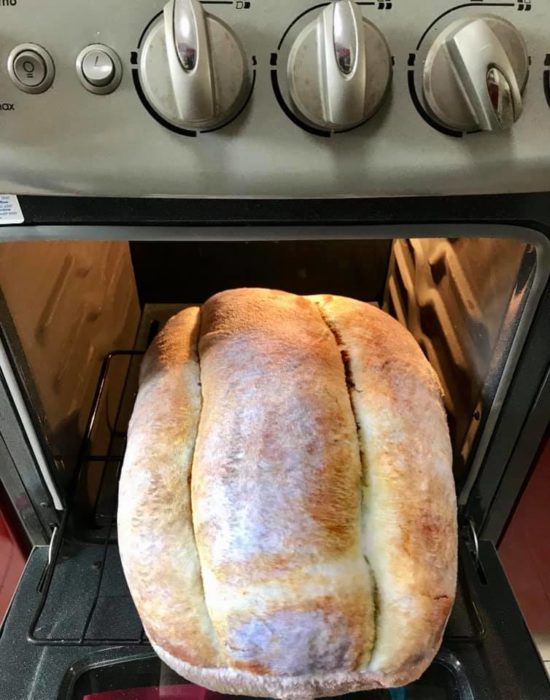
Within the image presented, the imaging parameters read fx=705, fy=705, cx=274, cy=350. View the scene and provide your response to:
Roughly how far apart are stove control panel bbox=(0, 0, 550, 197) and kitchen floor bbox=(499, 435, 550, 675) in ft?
1.27

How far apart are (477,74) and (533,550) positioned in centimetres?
67

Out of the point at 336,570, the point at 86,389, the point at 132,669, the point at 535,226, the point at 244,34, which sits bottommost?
the point at 132,669

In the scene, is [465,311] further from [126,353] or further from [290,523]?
[126,353]

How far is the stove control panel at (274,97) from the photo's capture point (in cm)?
46

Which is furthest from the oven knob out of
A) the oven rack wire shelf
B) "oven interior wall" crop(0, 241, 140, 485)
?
the oven rack wire shelf

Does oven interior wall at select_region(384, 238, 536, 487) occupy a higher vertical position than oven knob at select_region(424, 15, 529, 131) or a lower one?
lower

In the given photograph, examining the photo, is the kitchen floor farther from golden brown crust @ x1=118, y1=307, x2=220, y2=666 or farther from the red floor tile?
golden brown crust @ x1=118, y1=307, x2=220, y2=666

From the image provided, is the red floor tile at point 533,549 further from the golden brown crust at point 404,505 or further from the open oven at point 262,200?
the golden brown crust at point 404,505

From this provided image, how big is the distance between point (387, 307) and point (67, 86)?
72 centimetres

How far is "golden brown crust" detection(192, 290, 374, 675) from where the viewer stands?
568 millimetres

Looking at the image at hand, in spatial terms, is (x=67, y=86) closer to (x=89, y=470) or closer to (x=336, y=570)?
(x=336, y=570)

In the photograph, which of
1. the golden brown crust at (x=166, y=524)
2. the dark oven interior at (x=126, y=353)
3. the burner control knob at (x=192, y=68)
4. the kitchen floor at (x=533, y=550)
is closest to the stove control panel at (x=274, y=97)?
the burner control knob at (x=192, y=68)

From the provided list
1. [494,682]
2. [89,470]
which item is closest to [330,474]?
[494,682]

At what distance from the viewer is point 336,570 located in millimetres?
576
